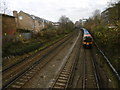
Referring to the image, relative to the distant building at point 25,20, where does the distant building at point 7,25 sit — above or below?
below

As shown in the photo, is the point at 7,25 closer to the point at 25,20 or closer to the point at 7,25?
the point at 7,25

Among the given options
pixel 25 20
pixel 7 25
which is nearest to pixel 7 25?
pixel 7 25

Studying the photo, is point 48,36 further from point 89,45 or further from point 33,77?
point 33,77

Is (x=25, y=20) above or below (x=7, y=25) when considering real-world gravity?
above

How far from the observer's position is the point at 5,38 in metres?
15.9

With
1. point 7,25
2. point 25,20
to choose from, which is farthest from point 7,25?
point 25,20

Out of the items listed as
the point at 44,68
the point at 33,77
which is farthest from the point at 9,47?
the point at 33,77

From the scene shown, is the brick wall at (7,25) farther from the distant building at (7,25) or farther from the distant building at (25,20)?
the distant building at (25,20)

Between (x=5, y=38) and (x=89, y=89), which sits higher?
(x=5, y=38)

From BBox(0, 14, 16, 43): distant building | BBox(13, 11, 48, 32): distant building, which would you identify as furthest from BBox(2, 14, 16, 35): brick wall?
BBox(13, 11, 48, 32): distant building

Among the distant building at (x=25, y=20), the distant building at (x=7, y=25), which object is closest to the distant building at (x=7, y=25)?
the distant building at (x=7, y=25)

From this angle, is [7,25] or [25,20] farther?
[25,20]

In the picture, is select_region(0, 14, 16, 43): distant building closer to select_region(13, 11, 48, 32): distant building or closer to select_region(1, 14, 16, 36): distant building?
select_region(1, 14, 16, 36): distant building

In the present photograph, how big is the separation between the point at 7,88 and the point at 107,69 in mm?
9019
